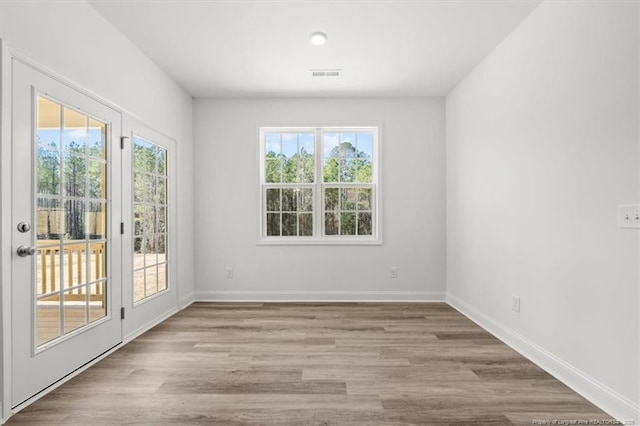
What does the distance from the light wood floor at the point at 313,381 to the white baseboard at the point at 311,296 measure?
3.31ft

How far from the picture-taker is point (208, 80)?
4.18 metres

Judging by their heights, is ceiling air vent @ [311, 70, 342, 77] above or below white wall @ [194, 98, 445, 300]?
above

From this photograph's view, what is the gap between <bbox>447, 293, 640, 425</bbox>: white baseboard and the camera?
6.46 feet

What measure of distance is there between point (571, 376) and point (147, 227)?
12.0 feet

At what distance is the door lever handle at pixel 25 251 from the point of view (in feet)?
6.83

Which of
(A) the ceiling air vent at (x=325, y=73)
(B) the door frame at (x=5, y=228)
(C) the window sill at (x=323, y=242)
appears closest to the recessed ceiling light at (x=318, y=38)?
(A) the ceiling air vent at (x=325, y=73)

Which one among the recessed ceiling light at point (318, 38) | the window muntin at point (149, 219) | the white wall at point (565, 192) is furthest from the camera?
the window muntin at point (149, 219)

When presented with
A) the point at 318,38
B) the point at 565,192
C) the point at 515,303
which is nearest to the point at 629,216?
the point at 565,192

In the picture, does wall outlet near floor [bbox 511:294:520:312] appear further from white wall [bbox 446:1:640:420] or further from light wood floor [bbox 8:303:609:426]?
light wood floor [bbox 8:303:609:426]

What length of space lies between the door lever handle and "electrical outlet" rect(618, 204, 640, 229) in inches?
130

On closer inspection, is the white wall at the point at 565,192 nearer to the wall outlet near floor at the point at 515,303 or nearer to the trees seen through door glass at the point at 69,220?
the wall outlet near floor at the point at 515,303

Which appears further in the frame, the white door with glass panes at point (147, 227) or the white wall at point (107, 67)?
the white door with glass panes at point (147, 227)

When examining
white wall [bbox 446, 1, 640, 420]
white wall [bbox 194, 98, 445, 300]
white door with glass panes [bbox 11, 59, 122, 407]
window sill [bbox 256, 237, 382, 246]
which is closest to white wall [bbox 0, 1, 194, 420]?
white door with glass panes [bbox 11, 59, 122, 407]

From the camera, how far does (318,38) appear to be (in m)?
3.17
